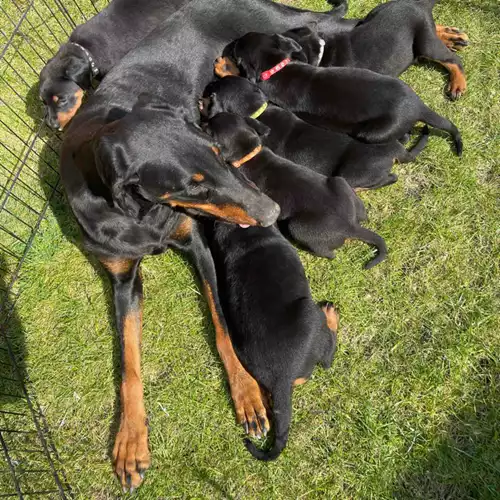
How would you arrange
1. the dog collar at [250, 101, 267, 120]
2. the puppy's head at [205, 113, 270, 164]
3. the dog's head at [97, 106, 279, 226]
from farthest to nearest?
the dog collar at [250, 101, 267, 120] < the puppy's head at [205, 113, 270, 164] < the dog's head at [97, 106, 279, 226]

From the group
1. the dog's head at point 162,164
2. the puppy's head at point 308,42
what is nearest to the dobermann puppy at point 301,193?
the dog's head at point 162,164

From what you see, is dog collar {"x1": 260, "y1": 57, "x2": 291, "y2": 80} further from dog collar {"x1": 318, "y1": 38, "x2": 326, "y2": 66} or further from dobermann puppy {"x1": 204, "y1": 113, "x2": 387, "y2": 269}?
dobermann puppy {"x1": 204, "y1": 113, "x2": 387, "y2": 269}

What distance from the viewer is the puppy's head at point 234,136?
11.1ft

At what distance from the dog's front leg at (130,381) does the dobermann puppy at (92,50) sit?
6.46 ft

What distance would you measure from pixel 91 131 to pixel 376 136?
204 centimetres

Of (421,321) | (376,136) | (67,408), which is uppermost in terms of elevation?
(376,136)

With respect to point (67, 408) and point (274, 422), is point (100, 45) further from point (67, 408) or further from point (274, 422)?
point (274, 422)

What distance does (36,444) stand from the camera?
3.19 meters

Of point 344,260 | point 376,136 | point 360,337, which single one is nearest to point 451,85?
point 376,136

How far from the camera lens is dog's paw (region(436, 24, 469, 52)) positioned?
4.02 m

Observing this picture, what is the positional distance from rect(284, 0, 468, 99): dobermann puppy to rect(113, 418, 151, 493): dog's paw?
3241mm

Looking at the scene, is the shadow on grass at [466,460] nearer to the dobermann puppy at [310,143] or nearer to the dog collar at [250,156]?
the dobermann puppy at [310,143]

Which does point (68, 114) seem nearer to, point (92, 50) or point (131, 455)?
point (92, 50)

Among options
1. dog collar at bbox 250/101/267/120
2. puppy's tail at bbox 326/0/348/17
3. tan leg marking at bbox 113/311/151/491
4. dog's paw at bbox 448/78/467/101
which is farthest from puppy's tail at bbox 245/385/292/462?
puppy's tail at bbox 326/0/348/17
